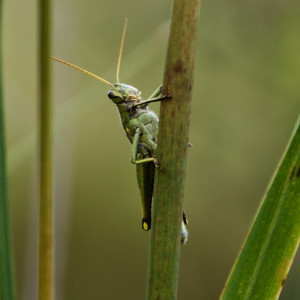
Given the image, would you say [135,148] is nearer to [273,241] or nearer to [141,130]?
[141,130]

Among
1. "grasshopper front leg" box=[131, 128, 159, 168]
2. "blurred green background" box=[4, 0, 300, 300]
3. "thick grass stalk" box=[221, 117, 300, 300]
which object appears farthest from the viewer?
"blurred green background" box=[4, 0, 300, 300]

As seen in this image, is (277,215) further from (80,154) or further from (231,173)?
(80,154)

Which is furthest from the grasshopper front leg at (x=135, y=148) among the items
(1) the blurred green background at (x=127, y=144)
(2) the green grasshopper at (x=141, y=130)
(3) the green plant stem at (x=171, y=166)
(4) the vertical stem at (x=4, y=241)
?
(1) the blurred green background at (x=127, y=144)

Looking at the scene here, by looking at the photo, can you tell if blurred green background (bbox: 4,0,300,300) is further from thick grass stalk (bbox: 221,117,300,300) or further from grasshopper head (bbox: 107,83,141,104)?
thick grass stalk (bbox: 221,117,300,300)

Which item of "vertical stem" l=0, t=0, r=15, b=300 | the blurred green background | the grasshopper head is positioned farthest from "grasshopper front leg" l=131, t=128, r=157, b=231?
the blurred green background

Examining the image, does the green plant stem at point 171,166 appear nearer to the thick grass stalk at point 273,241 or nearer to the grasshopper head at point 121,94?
the thick grass stalk at point 273,241

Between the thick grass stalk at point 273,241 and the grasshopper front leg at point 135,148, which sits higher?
the grasshopper front leg at point 135,148

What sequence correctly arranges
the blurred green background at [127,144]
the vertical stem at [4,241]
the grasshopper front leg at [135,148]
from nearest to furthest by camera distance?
the vertical stem at [4,241] → the grasshopper front leg at [135,148] → the blurred green background at [127,144]

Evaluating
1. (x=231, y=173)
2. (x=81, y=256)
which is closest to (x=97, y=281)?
(x=81, y=256)
